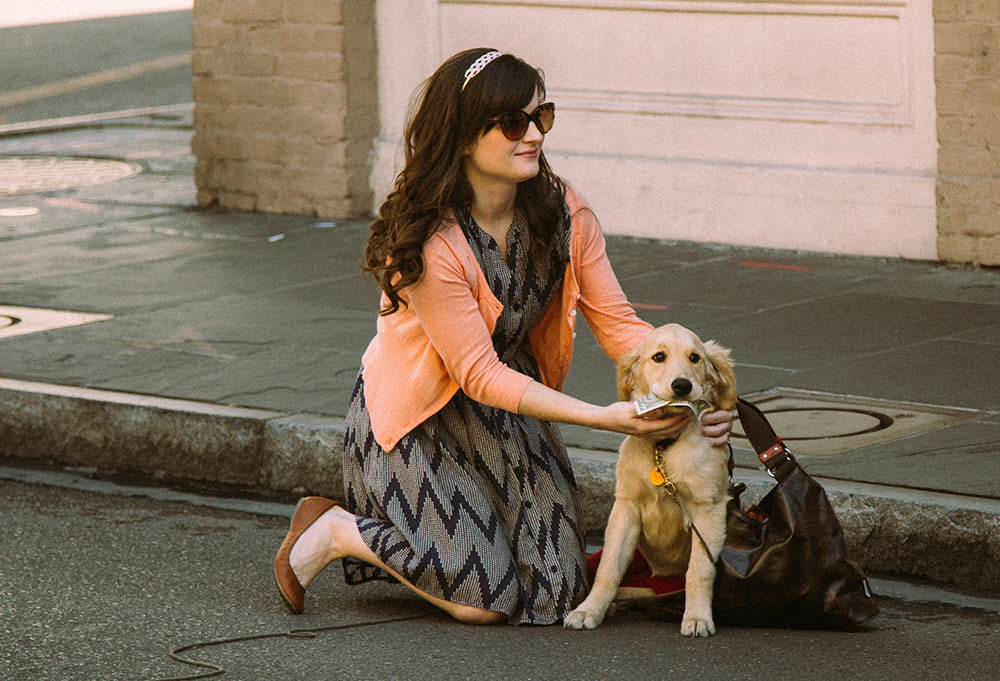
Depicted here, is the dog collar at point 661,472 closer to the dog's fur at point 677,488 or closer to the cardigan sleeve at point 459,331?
the dog's fur at point 677,488

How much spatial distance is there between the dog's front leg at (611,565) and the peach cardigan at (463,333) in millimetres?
401

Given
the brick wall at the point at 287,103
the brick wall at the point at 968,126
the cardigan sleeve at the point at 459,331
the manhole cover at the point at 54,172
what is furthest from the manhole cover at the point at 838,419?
the manhole cover at the point at 54,172

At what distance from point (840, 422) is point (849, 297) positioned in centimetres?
224

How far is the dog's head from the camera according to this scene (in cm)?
414

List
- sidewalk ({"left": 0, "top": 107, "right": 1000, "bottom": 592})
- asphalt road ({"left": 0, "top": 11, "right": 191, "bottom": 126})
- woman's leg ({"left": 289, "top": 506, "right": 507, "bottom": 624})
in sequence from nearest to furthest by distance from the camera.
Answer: woman's leg ({"left": 289, "top": 506, "right": 507, "bottom": 624})
sidewalk ({"left": 0, "top": 107, "right": 1000, "bottom": 592})
asphalt road ({"left": 0, "top": 11, "right": 191, "bottom": 126})

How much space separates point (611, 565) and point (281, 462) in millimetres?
1928

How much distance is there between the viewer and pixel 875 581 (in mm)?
4855

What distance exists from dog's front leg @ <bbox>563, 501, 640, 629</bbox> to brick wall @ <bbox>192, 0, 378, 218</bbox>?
6.32 meters

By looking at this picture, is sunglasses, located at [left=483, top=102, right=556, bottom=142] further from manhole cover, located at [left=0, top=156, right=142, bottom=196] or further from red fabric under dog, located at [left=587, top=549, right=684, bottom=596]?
manhole cover, located at [left=0, top=156, right=142, bottom=196]

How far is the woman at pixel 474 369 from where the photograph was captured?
438 cm

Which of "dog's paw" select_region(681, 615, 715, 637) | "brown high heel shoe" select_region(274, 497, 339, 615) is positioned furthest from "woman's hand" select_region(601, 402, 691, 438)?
"brown high heel shoe" select_region(274, 497, 339, 615)

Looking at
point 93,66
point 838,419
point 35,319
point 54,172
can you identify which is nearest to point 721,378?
point 838,419

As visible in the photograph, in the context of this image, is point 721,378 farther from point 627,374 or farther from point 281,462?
point 281,462

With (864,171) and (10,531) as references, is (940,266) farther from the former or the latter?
(10,531)
